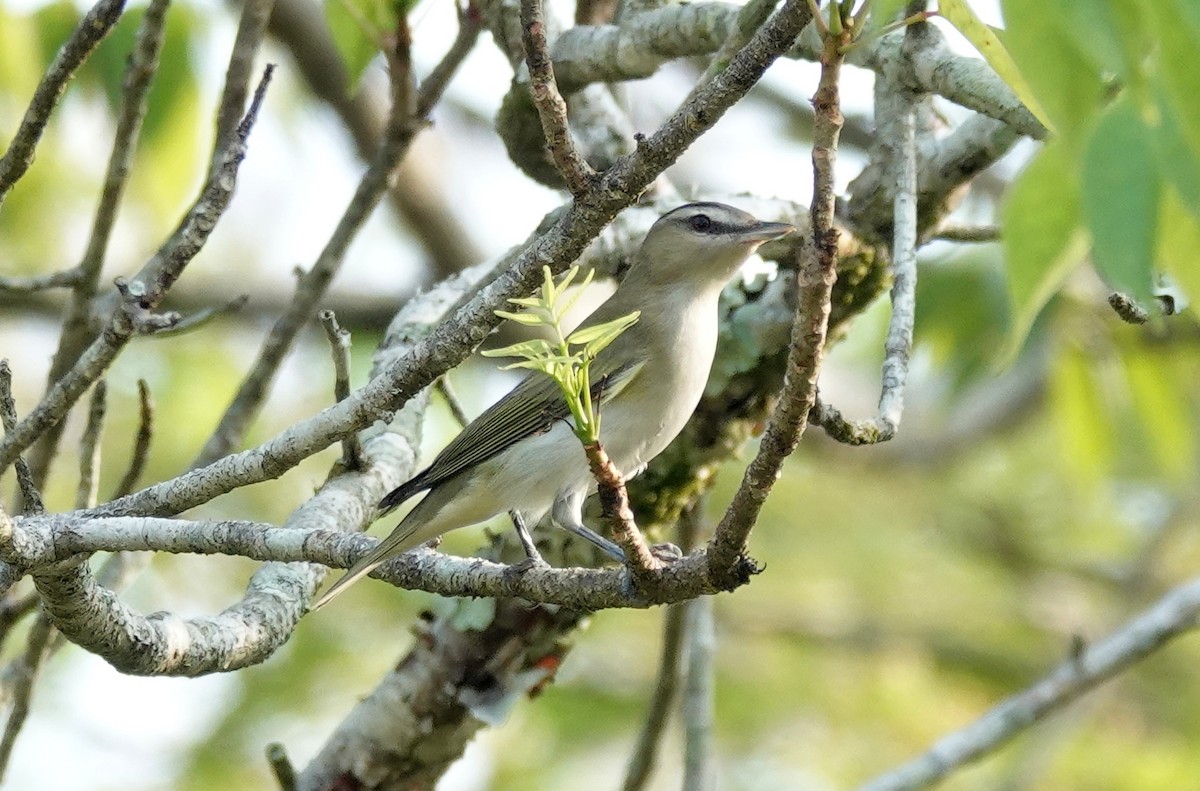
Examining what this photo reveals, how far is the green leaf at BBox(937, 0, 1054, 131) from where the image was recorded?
2.19m

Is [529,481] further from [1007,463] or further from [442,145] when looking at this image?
[1007,463]

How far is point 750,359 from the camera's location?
448cm

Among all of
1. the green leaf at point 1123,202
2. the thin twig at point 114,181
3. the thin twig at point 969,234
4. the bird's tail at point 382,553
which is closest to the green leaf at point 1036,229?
the green leaf at point 1123,202

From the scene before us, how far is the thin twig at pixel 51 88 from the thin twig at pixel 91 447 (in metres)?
0.58

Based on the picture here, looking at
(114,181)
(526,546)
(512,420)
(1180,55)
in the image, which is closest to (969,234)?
(512,420)

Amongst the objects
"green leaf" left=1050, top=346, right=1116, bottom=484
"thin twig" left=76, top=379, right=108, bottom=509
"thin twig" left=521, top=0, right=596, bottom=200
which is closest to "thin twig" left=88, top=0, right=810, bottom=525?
"thin twig" left=521, top=0, right=596, bottom=200

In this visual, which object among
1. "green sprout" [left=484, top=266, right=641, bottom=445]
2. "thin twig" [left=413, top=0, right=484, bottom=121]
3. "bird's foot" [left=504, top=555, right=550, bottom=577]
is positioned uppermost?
"thin twig" [left=413, top=0, right=484, bottom=121]

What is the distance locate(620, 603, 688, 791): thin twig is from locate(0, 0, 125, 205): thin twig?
2515mm

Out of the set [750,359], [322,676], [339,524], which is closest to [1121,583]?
[322,676]

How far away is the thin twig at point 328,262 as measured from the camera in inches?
178

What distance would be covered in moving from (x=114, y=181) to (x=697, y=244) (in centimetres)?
172

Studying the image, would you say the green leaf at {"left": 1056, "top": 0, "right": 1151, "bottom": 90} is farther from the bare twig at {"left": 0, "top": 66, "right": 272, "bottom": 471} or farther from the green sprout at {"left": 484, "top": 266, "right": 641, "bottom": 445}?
the bare twig at {"left": 0, "top": 66, "right": 272, "bottom": 471}

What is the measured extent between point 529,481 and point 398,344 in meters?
0.62

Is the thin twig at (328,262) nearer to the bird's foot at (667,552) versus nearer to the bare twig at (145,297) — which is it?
the bare twig at (145,297)
